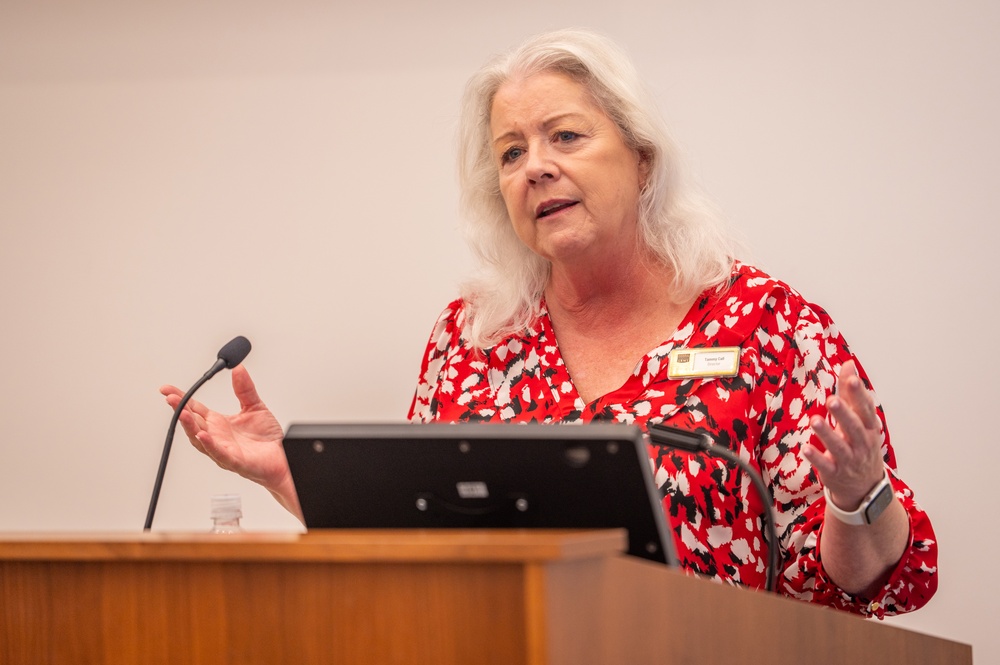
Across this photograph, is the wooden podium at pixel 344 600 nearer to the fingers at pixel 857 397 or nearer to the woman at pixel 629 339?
the fingers at pixel 857 397

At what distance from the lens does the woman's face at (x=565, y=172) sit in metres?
1.99

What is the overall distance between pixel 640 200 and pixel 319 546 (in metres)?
1.46

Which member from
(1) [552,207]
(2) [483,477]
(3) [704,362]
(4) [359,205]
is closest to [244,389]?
(1) [552,207]

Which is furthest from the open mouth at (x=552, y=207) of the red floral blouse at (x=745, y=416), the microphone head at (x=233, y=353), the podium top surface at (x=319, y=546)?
the podium top surface at (x=319, y=546)

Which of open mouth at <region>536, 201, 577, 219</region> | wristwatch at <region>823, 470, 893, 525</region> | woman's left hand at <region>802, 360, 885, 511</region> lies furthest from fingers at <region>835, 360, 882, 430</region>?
open mouth at <region>536, 201, 577, 219</region>

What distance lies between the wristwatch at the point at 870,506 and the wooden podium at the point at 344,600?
0.43m

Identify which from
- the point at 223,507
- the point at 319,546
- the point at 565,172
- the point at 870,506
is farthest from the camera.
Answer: the point at 565,172

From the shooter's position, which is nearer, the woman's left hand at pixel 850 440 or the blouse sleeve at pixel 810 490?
the woman's left hand at pixel 850 440

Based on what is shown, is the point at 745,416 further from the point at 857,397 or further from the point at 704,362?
the point at 857,397

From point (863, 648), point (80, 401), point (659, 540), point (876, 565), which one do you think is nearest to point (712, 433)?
point (876, 565)

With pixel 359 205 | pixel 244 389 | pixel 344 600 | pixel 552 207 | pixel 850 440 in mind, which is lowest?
pixel 344 600

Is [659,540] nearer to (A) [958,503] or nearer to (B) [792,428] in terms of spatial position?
(B) [792,428]

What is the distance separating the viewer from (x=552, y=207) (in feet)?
6.59

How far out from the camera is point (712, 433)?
177cm
